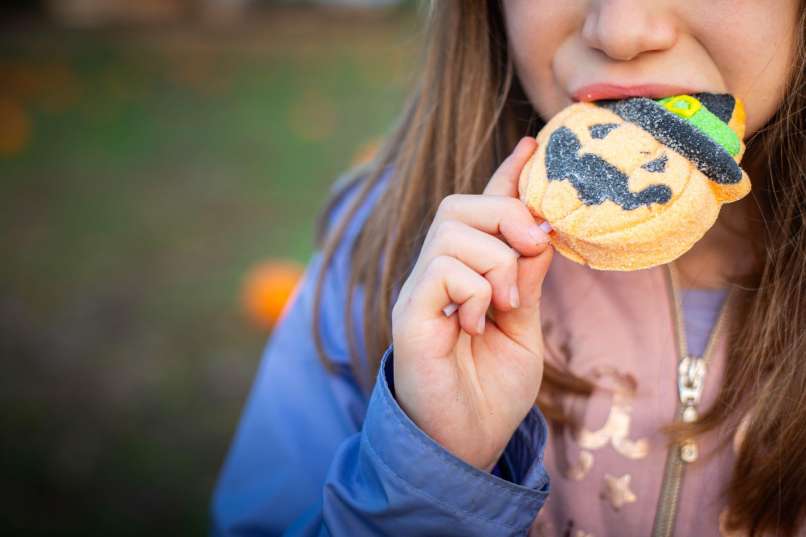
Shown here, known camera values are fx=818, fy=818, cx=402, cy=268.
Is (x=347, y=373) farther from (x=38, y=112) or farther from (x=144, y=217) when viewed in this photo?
(x=38, y=112)

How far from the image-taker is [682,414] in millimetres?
1362

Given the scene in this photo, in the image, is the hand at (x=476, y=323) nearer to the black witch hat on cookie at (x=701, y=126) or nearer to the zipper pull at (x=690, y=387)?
the black witch hat on cookie at (x=701, y=126)

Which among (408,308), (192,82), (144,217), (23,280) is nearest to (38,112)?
(192,82)

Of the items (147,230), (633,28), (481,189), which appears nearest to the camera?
(633,28)

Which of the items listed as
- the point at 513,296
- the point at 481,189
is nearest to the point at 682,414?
the point at 513,296

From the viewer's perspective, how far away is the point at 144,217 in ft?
13.6

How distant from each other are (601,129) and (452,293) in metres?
0.32

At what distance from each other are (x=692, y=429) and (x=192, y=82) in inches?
224

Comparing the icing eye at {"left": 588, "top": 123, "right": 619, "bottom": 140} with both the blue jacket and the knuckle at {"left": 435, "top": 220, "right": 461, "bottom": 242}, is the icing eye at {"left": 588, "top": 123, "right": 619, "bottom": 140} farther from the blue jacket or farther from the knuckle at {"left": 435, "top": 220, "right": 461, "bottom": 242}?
the blue jacket

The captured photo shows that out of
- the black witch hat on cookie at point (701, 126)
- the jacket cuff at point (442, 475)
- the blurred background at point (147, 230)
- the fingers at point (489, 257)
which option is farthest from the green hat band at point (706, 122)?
the blurred background at point (147, 230)

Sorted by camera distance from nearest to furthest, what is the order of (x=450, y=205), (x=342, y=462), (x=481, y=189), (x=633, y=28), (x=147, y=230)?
(x=633, y=28), (x=450, y=205), (x=342, y=462), (x=481, y=189), (x=147, y=230)

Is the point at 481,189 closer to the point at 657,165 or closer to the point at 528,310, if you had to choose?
the point at 528,310

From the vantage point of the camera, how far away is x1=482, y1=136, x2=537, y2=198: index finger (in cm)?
122

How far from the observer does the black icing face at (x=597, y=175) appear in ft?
3.62
